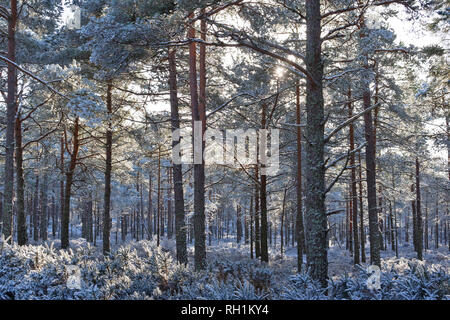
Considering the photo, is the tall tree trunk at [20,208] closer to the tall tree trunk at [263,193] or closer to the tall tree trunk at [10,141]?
the tall tree trunk at [10,141]

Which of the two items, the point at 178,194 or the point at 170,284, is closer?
the point at 170,284

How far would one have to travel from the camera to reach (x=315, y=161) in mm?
5031

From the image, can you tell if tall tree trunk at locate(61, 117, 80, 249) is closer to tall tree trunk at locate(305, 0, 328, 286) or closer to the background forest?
the background forest

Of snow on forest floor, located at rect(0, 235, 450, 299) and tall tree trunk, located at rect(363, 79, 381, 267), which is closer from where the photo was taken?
snow on forest floor, located at rect(0, 235, 450, 299)

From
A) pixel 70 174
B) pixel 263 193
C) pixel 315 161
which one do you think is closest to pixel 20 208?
pixel 70 174

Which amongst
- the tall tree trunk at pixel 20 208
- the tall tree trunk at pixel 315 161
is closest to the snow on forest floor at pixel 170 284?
the tall tree trunk at pixel 315 161

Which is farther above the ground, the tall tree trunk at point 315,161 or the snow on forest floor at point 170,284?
the tall tree trunk at point 315,161

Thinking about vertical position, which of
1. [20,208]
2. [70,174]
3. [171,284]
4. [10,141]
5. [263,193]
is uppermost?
[10,141]

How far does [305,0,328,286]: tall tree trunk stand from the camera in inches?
192

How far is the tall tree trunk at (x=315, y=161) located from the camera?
4.88m

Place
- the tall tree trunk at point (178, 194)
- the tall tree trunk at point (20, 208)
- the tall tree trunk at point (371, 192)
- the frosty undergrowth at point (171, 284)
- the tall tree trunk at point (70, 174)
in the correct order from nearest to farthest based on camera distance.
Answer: the frosty undergrowth at point (171, 284)
the tall tree trunk at point (178, 194)
the tall tree trunk at point (20, 208)
the tall tree trunk at point (371, 192)
the tall tree trunk at point (70, 174)

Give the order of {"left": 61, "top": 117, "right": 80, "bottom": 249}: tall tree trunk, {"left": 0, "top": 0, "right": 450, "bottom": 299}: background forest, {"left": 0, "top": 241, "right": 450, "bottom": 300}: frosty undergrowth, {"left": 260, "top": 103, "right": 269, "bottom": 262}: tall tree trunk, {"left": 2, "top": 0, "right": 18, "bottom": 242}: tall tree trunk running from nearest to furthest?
{"left": 0, "top": 241, "right": 450, "bottom": 300}: frosty undergrowth
{"left": 0, "top": 0, "right": 450, "bottom": 299}: background forest
{"left": 2, "top": 0, "right": 18, "bottom": 242}: tall tree trunk
{"left": 260, "top": 103, "right": 269, "bottom": 262}: tall tree trunk
{"left": 61, "top": 117, "right": 80, "bottom": 249}: tall tree trunk

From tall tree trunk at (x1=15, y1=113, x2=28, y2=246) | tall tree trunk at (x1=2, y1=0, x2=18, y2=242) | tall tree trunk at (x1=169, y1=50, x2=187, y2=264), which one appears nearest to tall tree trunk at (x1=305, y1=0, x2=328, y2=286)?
tall tree trunk at (x1=169, y1=50, x2=187, y2=264)

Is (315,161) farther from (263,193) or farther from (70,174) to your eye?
(70,174)
